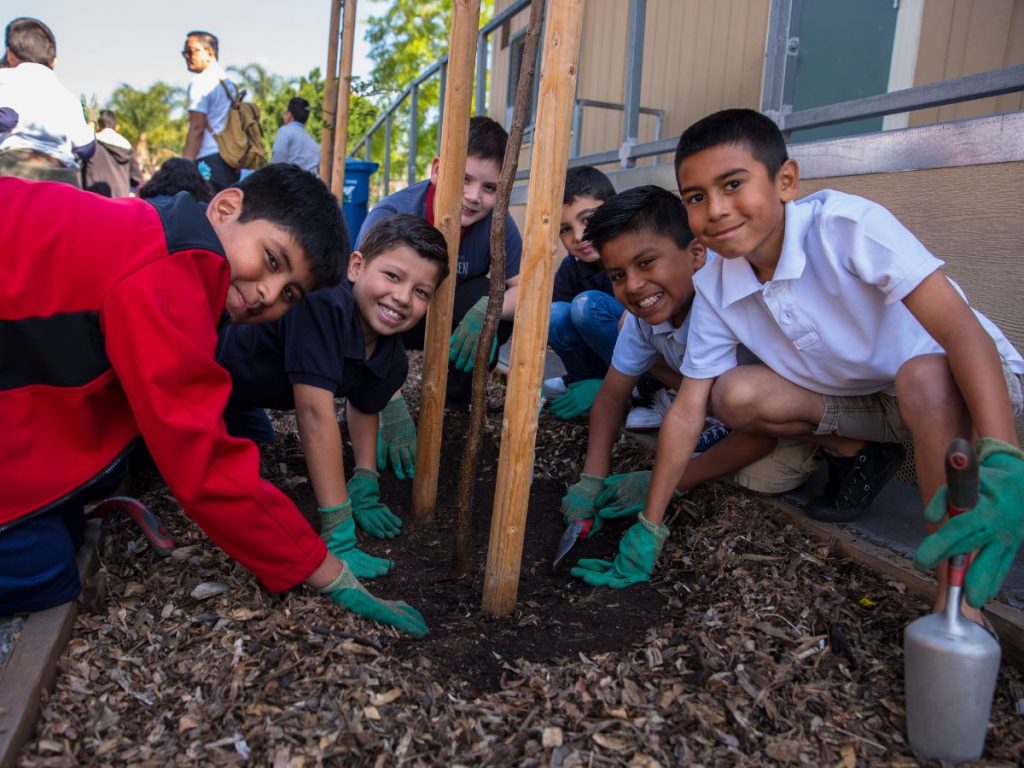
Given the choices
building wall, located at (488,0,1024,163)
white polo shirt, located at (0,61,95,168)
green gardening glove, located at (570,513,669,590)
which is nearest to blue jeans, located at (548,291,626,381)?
green gardening glove, located at (570,513,669,590)

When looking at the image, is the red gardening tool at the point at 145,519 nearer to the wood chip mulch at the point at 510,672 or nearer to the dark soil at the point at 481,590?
the wood chip mulch at the point at 510,672

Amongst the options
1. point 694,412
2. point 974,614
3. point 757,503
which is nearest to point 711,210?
point 694,412

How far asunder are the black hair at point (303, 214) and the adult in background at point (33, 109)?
9.72ft

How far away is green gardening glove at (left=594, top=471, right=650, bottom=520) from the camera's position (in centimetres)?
241

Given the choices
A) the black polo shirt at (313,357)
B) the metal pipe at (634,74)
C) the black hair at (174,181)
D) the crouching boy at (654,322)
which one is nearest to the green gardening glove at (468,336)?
the black polo shirt at (313,357)

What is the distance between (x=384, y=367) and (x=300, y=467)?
57 cm

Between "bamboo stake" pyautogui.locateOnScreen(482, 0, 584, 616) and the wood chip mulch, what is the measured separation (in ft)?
0.73

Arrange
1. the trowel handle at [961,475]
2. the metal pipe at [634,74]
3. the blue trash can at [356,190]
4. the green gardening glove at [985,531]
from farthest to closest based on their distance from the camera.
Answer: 1. the blue trash can at [356,190]
2. the metal pipe at [634,74]
3. the green gardening glove at [985,531]
4. the trowel handle at [961,475]

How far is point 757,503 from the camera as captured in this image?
2.33 metres

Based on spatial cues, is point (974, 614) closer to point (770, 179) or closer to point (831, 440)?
point (831, 440)

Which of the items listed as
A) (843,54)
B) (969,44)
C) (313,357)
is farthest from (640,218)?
(843,54)

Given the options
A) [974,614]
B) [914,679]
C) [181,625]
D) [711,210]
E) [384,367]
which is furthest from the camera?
[384,367]

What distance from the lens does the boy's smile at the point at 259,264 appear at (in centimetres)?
176

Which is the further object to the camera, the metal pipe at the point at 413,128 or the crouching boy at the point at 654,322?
the metal pipe at the point at 413,128
